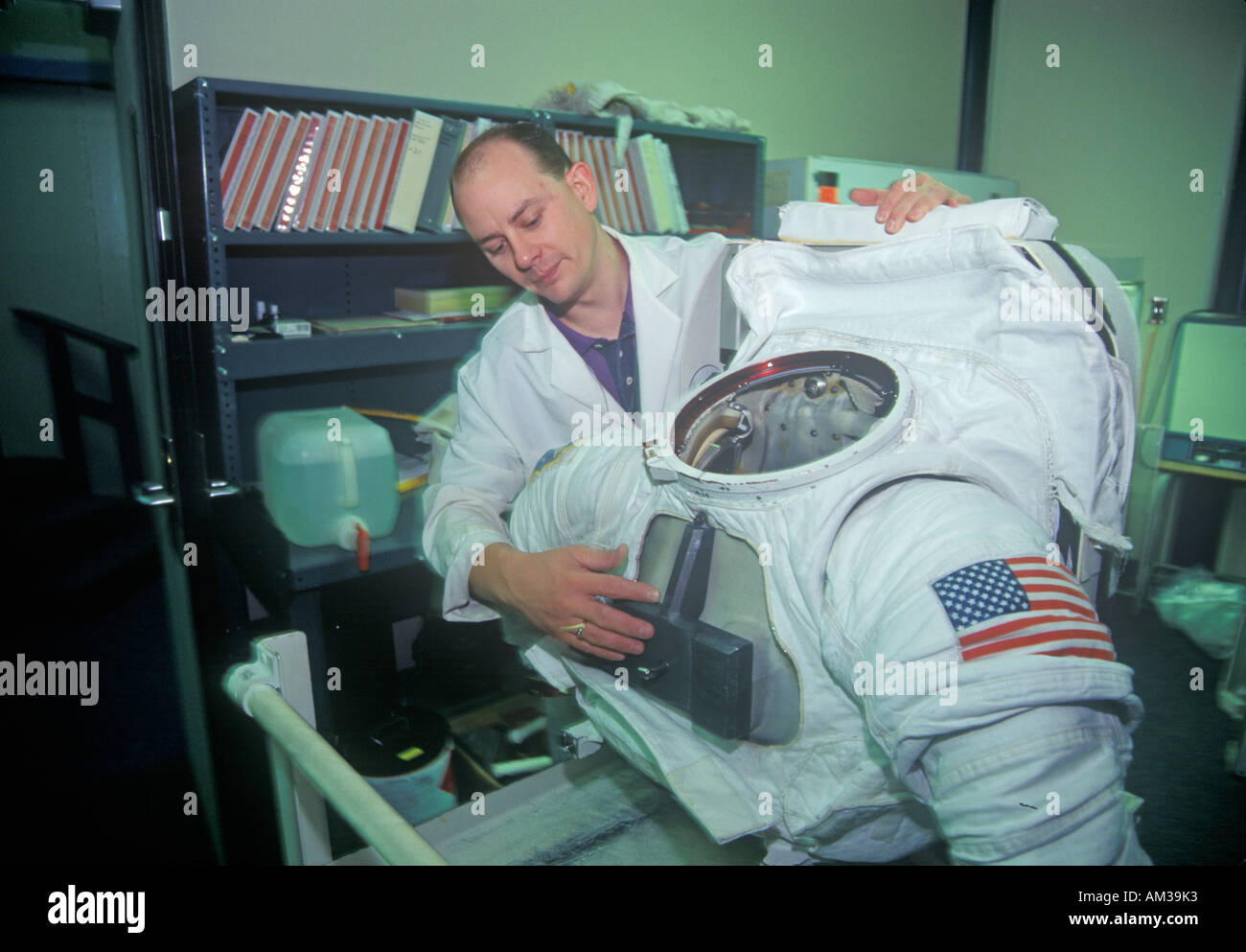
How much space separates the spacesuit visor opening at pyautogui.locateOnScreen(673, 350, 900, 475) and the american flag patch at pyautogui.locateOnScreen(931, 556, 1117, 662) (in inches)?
7.0

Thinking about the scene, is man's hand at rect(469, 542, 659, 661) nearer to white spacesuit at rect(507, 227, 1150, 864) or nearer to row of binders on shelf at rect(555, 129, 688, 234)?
white spacesuit at rect(507, 227, 1150, 864)

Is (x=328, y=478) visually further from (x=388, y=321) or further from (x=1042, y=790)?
(x=1042, y=790)

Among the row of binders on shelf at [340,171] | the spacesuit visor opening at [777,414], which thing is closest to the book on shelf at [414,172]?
the row of binders on shelf at [340,171]

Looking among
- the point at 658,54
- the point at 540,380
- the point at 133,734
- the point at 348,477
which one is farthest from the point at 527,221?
the point at 133,734

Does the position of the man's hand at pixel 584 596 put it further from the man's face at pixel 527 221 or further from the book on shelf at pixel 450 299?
the book on shelf at pixel 450 299

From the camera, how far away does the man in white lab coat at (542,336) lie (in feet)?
3.26

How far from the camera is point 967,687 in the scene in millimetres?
462

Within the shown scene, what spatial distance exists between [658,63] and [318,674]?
7.44ft

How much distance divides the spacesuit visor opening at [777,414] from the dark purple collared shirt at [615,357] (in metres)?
0.76

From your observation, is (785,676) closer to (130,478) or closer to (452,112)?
(452,112)

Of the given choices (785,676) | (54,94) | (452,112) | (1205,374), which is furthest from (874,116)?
(785,676)

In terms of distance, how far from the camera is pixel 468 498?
44.3 inches

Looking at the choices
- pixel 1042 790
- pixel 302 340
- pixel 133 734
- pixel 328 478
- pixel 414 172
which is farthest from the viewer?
pixel 133 734

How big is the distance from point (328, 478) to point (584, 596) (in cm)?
114
